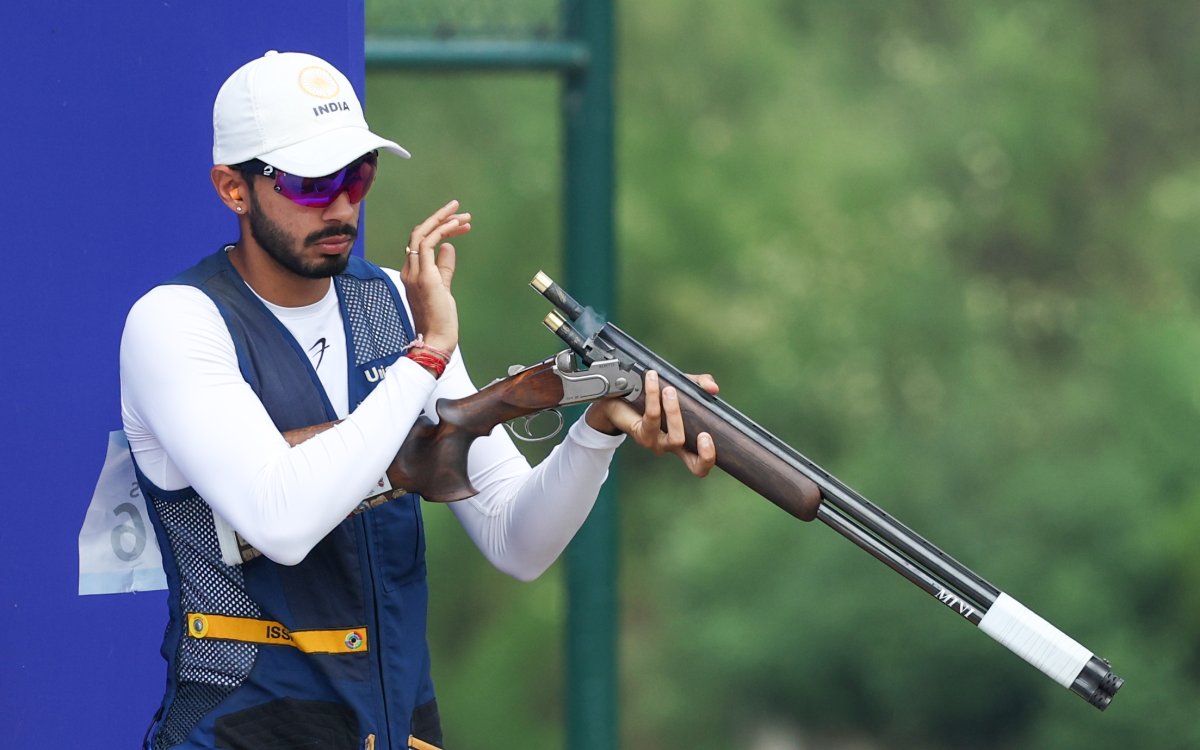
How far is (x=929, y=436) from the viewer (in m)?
9.09

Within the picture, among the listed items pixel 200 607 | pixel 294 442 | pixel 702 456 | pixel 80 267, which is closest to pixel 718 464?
pixel 702 456

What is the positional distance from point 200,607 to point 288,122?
2.68ft

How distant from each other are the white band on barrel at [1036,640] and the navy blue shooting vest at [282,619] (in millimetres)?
1013

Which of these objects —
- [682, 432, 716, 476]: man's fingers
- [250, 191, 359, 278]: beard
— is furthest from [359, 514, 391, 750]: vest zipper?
[682, 432, 716, 476]: man's fingers

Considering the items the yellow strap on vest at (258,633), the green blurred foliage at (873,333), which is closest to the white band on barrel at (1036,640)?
the yellow strap on vest at (258,633)

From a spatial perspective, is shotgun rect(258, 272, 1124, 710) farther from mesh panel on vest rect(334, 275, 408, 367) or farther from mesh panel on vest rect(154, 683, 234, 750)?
mesh panel on vest rect(154, 683, 234, 750)

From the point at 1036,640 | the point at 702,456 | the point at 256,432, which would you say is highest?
the point at 256,432

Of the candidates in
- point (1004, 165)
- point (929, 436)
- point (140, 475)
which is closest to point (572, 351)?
point (140, 475)

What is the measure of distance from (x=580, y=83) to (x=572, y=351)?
99.4 inches

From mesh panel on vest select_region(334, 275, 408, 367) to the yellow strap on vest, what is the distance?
18.7 inches

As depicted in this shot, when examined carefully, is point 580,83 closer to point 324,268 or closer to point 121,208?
point 121,208

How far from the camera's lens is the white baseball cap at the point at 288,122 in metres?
2.68

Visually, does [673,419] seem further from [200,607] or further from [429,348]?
[200,607]

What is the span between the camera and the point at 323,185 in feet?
8.83
